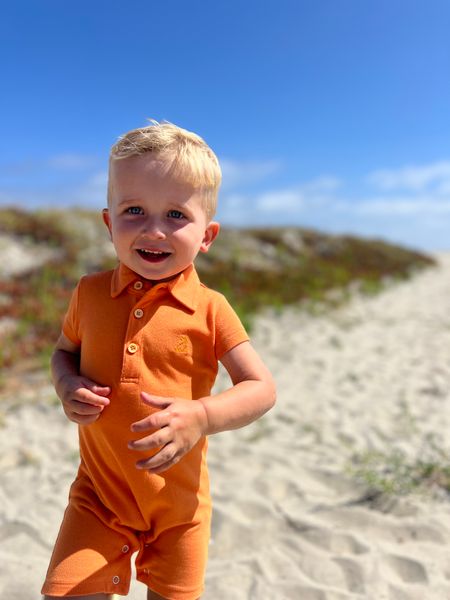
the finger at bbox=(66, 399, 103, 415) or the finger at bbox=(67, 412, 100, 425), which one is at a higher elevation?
the finger at bbox=(66, 399, 103, 415)

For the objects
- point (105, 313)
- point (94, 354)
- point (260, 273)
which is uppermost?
point (260, 273)

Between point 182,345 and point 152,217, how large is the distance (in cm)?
42

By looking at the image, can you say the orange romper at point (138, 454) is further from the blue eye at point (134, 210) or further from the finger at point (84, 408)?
the blue eye at point (134, 210)

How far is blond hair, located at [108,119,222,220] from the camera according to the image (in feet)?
5.93

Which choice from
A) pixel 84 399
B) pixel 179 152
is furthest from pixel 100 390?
pixel 179 152

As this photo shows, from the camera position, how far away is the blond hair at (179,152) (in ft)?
5.93

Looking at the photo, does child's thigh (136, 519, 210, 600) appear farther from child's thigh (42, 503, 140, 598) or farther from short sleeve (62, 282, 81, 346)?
short sleeve (62, 282, 81, 346)

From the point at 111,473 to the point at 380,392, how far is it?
4656 mm

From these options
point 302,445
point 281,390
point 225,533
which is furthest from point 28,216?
point 225,533

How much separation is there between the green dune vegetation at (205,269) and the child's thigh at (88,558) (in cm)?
495

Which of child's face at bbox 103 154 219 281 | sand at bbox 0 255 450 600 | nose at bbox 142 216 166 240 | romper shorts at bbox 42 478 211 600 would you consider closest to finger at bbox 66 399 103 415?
romper shorts at bbox 42 478 211 600

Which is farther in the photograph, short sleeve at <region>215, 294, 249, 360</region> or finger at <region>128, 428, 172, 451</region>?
short sleeve at <region>215, 294, 249, 360</region>

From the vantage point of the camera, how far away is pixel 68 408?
1.90m

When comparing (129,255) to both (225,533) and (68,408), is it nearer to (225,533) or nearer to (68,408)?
(68,408)
